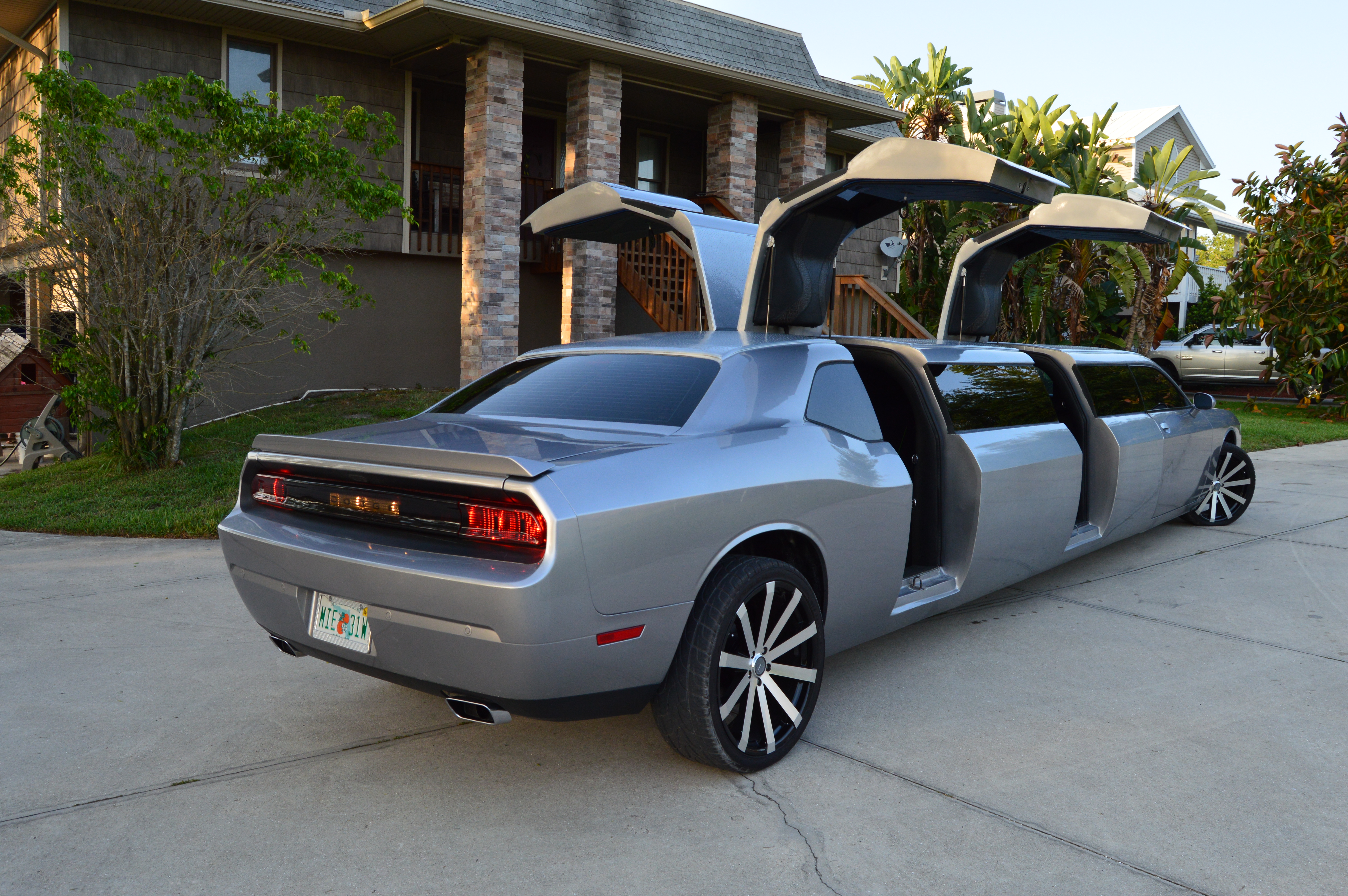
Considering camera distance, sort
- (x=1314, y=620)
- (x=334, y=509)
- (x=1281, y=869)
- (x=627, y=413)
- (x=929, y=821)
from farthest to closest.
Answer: (x=1314, y=620), (x=627, y=413), (x=334, y=509), (x=929, y=821), (x=1281, y=869)

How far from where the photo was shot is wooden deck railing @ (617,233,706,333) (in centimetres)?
→ 1335

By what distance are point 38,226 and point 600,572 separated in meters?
8.42

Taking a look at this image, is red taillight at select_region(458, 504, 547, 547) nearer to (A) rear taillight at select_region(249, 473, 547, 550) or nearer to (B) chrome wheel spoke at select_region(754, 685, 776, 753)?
(A) rear taillight at select_region(249, 473, 547, 550)

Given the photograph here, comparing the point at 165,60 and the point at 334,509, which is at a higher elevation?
the point at 165,60

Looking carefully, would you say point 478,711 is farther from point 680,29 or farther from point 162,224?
point 680,29

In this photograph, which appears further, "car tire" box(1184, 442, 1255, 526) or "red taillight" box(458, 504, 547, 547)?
"car tire" box(1184, 442, 1255, 526)

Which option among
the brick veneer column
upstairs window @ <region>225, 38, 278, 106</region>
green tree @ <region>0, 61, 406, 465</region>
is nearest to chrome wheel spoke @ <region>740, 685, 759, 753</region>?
green tree @ <region>0, 61, 406, 465</region>

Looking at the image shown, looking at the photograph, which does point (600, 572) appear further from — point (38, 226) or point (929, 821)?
point (38, 226)

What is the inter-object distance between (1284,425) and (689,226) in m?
13.7

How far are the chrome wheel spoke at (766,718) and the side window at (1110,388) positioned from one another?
3475mm

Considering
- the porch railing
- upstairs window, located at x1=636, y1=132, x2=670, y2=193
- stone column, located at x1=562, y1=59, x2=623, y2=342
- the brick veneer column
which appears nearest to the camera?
stone column, located at x1=562, y1=59, x2=623, y2=342

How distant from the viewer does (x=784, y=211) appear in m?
5.76

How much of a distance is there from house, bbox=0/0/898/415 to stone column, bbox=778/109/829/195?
29 millimetres

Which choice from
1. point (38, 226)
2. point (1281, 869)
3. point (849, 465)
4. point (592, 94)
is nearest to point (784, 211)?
point (849, 465)
